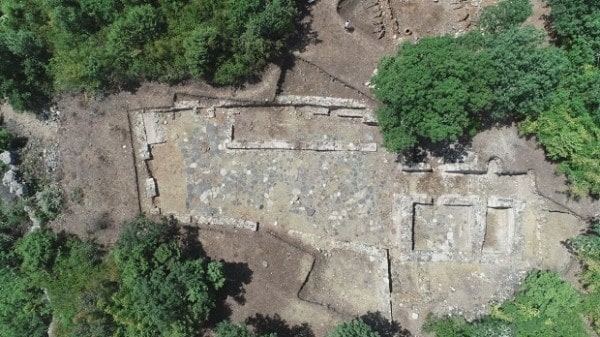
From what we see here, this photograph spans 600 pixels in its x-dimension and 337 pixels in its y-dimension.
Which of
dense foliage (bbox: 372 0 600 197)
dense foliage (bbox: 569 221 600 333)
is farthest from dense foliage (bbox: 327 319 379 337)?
dense foliage (bbox: 569 221 600 333)

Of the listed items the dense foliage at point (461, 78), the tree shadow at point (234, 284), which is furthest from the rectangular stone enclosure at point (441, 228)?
the tree shadow at point (234, 284)

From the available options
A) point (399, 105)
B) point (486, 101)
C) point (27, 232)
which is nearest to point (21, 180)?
point (27, 232)

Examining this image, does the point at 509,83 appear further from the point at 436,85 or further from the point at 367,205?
the point at 367,205

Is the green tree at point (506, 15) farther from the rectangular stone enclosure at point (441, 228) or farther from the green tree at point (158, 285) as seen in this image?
the green tree at point (158, 285)

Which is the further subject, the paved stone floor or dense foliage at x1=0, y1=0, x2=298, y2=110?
the paved stone floor

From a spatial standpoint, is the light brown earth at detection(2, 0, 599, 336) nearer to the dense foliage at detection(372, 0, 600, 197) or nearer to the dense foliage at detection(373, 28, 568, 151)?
the dense foliage at detection(372, 0, 600, 197)
